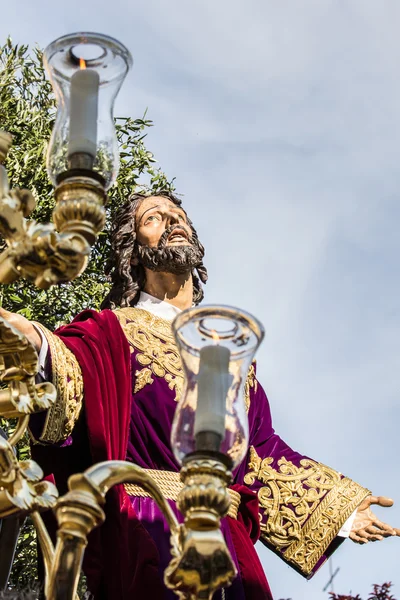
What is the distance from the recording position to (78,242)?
3.39 meters

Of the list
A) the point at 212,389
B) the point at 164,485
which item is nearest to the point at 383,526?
the point at 164,485

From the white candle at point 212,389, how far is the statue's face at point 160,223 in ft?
9.44

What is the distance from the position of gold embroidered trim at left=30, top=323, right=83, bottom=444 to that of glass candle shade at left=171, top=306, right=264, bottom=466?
5.09 ft

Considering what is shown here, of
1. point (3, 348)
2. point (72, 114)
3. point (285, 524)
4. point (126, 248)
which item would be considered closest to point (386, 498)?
point (285, 524)

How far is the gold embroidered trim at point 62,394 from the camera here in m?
4.77

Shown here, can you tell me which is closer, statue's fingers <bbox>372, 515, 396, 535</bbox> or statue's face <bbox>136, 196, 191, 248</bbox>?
statue's fingers <bbox>372, 515, 396, 535</bbox>

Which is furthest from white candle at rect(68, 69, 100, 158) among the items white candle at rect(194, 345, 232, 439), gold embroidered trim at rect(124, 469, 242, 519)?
gold embroidered trim at rect(124, 469, 242, 519)

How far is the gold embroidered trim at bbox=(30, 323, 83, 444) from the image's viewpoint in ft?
15.6

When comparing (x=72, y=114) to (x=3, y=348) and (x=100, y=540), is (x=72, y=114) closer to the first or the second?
(x=3, y=348)

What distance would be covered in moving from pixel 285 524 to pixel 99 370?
1.18m

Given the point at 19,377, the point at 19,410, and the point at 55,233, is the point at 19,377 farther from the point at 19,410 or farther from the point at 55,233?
Result: the point at 55,233

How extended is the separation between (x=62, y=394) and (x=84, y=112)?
1.61m

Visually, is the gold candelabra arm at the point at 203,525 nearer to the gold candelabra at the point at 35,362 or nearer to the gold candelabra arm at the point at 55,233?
the gold candelabra at the point at 35,362

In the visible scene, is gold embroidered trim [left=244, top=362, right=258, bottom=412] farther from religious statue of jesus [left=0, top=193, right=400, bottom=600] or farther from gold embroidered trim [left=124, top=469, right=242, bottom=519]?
gold embroidered trim [left=124, top=469, right=242, bottom=519]
